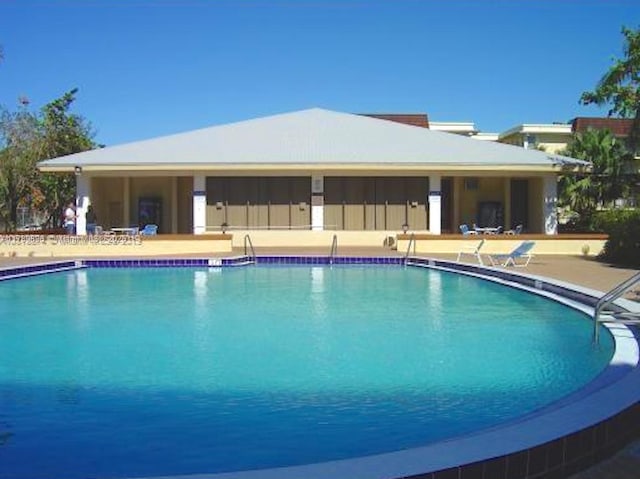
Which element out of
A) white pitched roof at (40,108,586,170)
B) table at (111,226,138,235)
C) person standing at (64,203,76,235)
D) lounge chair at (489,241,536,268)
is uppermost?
white pitched roof at (40,108,586,170)

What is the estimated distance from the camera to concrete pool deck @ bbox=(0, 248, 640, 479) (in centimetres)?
441

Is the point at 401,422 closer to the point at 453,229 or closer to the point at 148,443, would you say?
the point at 148,443

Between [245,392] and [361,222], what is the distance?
20.8m

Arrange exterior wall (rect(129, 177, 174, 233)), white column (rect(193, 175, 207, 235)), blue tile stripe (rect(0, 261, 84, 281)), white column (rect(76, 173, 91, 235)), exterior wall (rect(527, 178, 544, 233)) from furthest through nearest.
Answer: exterior wall (rect(129, 177, 174, 233)) < exterior wall (rect(527, 178, 544, 233)) < white column (rect(193, 175, 207, 235)) < white column (rect(76, 173, 91, 235)) < blue tile stripe (rect(0, 261, 84, 281))

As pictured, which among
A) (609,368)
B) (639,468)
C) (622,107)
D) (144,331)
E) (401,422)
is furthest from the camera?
(622,107)

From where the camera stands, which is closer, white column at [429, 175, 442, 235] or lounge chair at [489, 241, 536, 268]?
lounge chair at [489, 241, 536, 268]

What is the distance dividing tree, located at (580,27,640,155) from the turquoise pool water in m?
10.5

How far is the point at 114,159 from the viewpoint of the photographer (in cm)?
2645

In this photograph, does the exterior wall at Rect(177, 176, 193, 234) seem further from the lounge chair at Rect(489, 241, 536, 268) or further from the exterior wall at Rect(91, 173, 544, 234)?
the lounge chair at Rect(489, 241, 536, 268)

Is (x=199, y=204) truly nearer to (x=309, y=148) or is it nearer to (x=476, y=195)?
(x=309, y=148)

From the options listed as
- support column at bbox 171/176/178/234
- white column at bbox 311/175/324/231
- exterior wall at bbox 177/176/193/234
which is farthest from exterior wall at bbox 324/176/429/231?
support column at bbox 171/176/178/234

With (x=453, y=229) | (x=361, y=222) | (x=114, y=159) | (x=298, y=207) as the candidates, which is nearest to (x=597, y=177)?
(x=453, y=229)

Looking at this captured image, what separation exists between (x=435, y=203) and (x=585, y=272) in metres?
10.6

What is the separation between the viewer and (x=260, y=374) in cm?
775
